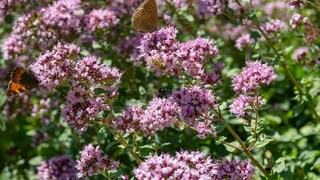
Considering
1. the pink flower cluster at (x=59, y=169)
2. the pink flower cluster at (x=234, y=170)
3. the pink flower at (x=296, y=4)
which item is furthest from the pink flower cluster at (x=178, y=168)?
the pink flower cluster at (x=59, y=169)

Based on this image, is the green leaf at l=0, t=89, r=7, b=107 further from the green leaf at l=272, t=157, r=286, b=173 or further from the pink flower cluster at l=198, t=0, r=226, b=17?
the green leaf at l=272, t=157, r=286, b=173

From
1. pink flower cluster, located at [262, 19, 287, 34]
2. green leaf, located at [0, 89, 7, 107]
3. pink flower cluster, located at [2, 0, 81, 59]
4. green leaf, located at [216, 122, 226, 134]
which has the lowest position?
green leaf, located at [216, 122, 226, 134]

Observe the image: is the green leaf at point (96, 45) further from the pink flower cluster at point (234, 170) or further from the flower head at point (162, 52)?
the pink flower cluster at point (234, 170)

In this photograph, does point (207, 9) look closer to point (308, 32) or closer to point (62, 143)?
point (308, 32)

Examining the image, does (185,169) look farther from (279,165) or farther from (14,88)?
(14,88)

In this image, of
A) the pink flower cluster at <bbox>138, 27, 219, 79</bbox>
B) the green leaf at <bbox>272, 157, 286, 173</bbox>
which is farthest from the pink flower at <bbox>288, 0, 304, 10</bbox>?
the green leaf at <bbox>272, 157, 286, 173</bbox>
